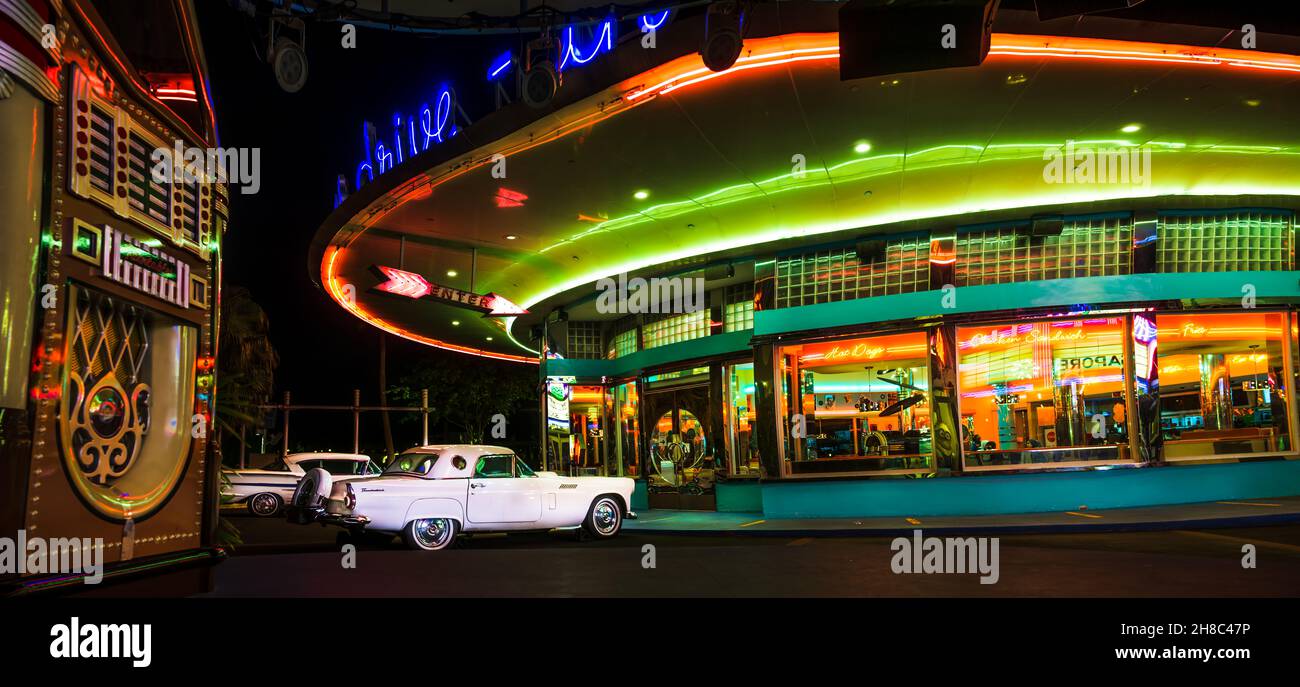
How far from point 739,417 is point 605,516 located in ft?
18.1

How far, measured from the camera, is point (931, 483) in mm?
15789

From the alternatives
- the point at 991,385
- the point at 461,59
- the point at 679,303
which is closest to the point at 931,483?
the point at 991,385

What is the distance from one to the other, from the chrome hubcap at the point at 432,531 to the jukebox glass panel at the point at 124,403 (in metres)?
7.45

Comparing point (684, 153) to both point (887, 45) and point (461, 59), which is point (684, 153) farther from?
point (887, 45)

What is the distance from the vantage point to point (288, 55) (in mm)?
10336

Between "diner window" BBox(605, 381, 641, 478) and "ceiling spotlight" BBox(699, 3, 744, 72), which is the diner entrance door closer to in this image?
"diner window" BBox(605, 381, 641, 478)

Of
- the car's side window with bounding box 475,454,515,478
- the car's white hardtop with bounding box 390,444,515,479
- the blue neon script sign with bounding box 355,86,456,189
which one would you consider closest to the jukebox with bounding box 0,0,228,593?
the car's white hardtop with bounding box 390,444,515,479

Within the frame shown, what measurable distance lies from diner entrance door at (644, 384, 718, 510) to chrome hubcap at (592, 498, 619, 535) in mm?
5052

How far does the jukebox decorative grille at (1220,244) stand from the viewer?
16297 mm

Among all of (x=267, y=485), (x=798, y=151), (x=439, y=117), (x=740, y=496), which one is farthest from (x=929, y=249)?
(x=267, y=485)

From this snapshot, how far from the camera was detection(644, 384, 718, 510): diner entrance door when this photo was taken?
19719 millimetres

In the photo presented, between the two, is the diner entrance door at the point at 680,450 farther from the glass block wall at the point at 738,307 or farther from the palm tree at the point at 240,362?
the palm tree at the point at 240,362

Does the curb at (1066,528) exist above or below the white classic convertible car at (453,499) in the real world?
below

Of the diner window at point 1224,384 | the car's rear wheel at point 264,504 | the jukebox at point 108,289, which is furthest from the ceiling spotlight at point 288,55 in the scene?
the diner window at point 1224,384
